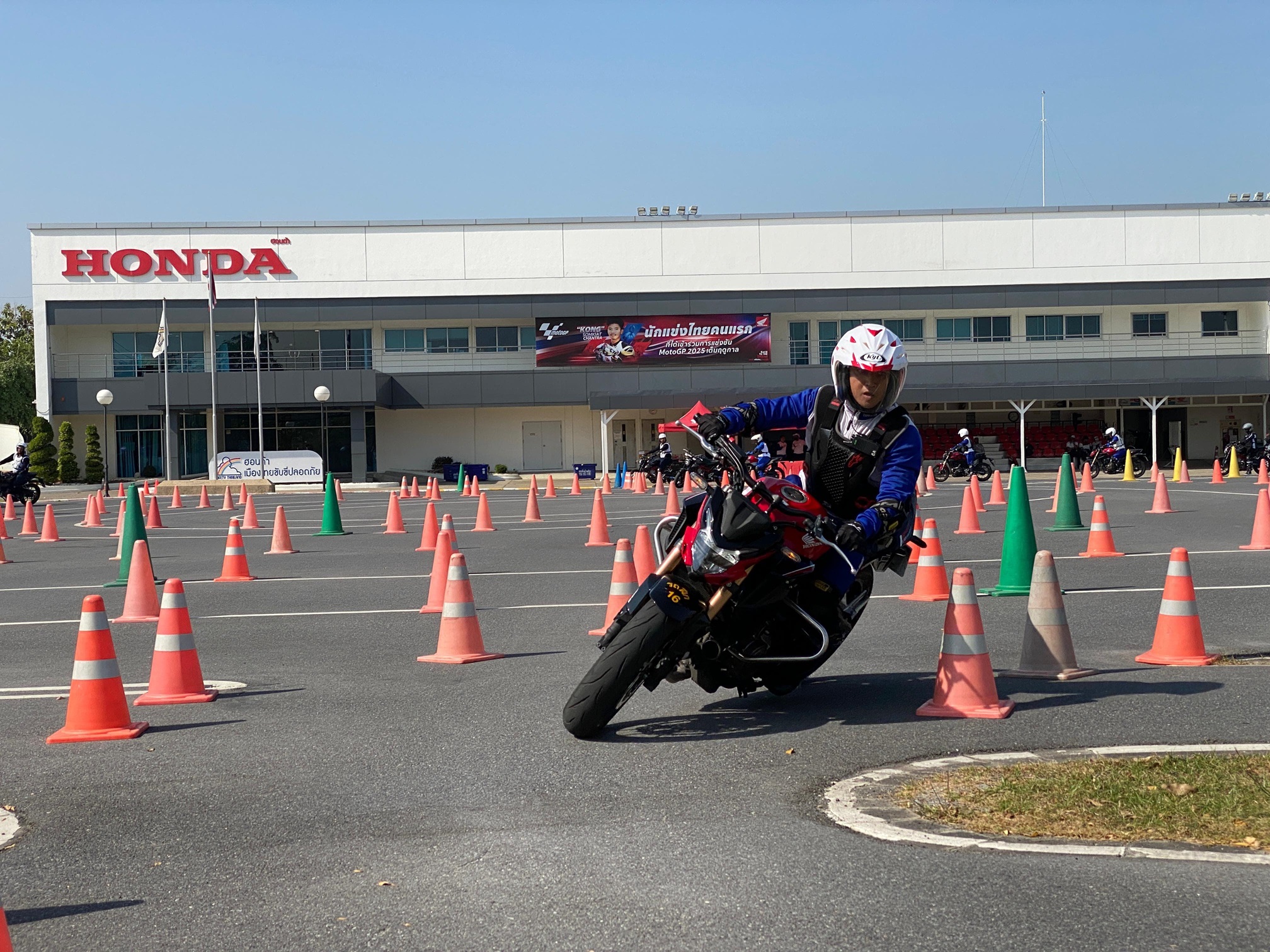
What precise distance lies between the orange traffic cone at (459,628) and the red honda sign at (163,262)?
5143 cm

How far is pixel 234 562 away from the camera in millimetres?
15516

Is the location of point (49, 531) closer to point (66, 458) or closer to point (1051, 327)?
point (66, 458)

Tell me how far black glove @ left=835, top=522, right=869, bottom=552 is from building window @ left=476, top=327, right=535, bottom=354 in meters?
55.2

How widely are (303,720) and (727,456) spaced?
2714mm

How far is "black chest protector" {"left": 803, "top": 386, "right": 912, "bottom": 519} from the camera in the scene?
6953mm

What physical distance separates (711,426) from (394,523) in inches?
671

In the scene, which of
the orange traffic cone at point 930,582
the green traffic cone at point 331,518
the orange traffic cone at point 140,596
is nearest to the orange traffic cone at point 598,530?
the green traffic cone at point 331,518

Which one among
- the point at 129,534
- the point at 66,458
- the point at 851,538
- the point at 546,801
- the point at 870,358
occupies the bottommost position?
the point at 546,801

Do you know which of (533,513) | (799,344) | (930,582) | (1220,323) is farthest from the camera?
(1220,323)

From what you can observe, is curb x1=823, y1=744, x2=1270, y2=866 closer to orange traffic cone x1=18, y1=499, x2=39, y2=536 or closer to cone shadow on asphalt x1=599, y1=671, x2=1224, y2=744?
cone shadow on asphalt x1=599, y1=671, x2=1224, y2=744

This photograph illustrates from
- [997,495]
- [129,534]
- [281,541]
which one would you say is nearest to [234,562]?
[129,534]

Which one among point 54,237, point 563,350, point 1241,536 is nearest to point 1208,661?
point 1241,536

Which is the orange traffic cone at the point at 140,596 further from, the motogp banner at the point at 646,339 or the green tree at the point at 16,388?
the green tree at the point at 16,388

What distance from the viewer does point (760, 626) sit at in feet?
21.8
